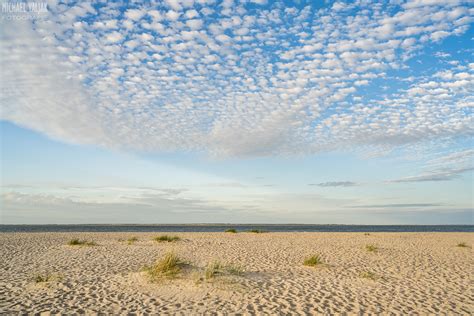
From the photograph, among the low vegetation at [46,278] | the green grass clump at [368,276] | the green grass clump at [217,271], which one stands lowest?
the low vegetation at [46,278]

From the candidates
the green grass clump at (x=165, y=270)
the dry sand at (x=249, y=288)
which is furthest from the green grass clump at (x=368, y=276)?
the green grass clump at (x=165, y=270)

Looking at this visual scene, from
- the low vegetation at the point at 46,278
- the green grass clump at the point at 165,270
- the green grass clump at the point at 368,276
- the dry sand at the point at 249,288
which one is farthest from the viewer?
the green grass clump at the point at 368,276

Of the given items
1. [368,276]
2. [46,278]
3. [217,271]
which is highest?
[217,271]

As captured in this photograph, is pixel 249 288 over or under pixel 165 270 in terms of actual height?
under

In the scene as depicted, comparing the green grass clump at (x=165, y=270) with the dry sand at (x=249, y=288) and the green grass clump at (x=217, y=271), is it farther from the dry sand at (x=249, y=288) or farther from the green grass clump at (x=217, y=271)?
the green grass clump at (x=217, y=271)

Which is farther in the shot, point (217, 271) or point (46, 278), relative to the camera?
point (217, 271)

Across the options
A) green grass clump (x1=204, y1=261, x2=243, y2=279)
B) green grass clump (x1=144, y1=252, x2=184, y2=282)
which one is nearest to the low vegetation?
green grass clump (x1=144, y1=252, x2=184, y2=282)

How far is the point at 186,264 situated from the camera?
13312 millimetres

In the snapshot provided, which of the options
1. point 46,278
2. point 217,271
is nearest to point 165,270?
point 217,271

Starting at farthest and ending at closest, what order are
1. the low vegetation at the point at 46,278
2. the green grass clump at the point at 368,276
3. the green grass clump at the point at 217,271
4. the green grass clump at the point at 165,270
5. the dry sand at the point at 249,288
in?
the green grass clump at the point at 368,276 < the green grass clump at the point at 165,270 < the green grass clump at the point at 217,271 < the low vegetation at the point at 46,278 < the dry sand at the point at 249,288

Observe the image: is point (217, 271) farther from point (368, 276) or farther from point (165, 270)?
point (368, 276)

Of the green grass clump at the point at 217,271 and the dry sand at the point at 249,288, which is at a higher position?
the green grass clump at the point at 217,271

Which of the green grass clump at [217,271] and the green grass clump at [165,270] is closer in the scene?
the green grass clump at [217,271]

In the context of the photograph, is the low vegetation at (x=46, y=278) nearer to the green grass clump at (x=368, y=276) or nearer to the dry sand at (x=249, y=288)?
the dry sand at (x=249, y=288)
